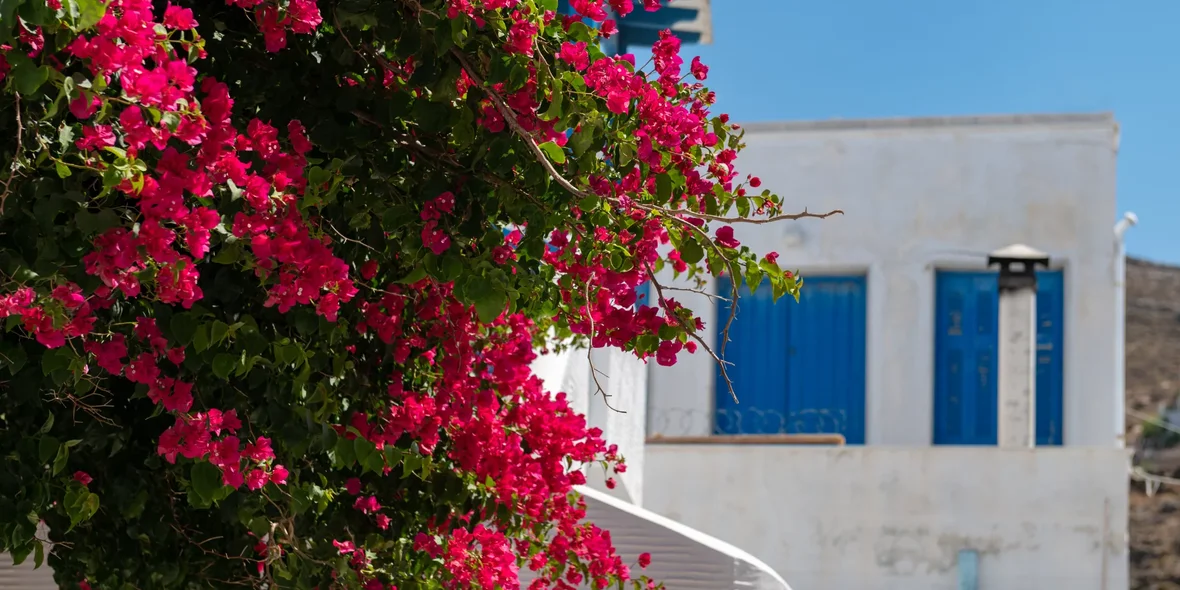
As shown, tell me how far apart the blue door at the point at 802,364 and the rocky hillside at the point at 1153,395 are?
2057 cm

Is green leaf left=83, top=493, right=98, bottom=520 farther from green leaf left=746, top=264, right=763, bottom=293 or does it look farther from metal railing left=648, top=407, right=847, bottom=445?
metal railing left=648, top=407, right=847, bottom=445

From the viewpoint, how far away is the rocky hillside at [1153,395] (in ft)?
111

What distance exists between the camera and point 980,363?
14.0 meters

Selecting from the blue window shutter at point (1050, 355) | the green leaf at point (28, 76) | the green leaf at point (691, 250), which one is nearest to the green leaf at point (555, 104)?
the green leaf at point (691, 250)

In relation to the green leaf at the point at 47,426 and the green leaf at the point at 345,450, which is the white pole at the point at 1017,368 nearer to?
the green leaf at the point at 345,450

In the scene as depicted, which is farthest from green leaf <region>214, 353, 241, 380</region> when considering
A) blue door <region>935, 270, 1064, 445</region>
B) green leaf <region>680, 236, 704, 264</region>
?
blue door <region>935, 270, 1064, 445</region>

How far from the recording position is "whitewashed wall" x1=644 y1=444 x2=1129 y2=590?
1097cm

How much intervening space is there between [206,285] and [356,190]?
0.44m

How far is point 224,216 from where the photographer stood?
2979mm

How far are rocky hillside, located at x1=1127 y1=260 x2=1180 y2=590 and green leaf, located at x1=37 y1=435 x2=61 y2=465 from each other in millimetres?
31877

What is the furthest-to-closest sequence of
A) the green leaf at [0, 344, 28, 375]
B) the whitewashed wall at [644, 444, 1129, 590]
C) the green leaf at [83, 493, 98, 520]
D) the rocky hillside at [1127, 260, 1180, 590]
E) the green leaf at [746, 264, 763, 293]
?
the rocky hillside at [1127, 260, 1180, 590]
the whitewashed wall at [644, 444, 1129, 590]
the green leaf at [746, 264, 763, 293]
the green leaf at [83, 493, 98, 520]
the green leaf at [0, 344, 28, 375]

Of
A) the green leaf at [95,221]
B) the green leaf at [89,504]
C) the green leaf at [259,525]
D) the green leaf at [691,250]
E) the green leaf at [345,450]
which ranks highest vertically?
the green leaf at [691,250]

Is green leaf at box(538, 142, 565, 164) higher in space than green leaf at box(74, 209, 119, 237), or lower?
higher

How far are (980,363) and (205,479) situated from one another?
1168cm
